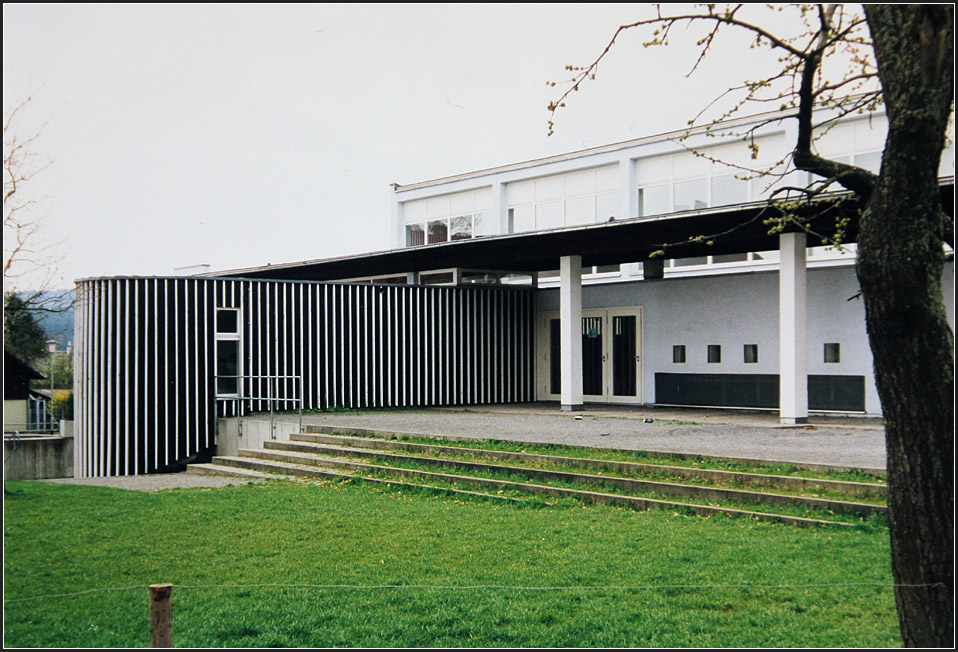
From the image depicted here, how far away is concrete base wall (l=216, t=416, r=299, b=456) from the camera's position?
1683 cm

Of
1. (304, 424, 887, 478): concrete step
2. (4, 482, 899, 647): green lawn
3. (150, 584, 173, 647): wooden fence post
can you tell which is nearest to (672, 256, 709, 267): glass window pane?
(304, 424, 887, 478): concrete step

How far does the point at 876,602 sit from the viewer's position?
623cm

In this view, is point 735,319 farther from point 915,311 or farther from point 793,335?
point 915,311

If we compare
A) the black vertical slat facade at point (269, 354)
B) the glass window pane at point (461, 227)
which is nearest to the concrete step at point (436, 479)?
the black vertical slat facade at point (269, 354)

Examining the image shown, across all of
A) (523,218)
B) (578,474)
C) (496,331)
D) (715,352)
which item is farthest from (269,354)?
(523,218)

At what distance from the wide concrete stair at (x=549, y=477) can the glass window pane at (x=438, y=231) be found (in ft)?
87.8

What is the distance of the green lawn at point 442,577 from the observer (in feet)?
19.1

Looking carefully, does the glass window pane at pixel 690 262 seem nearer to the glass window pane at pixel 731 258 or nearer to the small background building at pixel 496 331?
the glass window pane at pixel 731 258

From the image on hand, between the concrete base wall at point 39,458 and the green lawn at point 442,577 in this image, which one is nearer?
the green lawn at point 442,577

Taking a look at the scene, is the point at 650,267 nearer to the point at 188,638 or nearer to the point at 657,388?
the point at 657,388

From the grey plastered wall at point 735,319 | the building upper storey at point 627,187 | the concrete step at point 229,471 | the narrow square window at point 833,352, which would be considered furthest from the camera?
the building upper storey at point 627,187

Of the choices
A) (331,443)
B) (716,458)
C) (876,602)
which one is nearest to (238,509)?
(331,443)

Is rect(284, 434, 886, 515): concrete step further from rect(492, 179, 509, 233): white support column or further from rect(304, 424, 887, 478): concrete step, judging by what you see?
rect(492, 179, 509, 233): white support column

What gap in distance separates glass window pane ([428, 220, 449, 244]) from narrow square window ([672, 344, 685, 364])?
21.4 m
